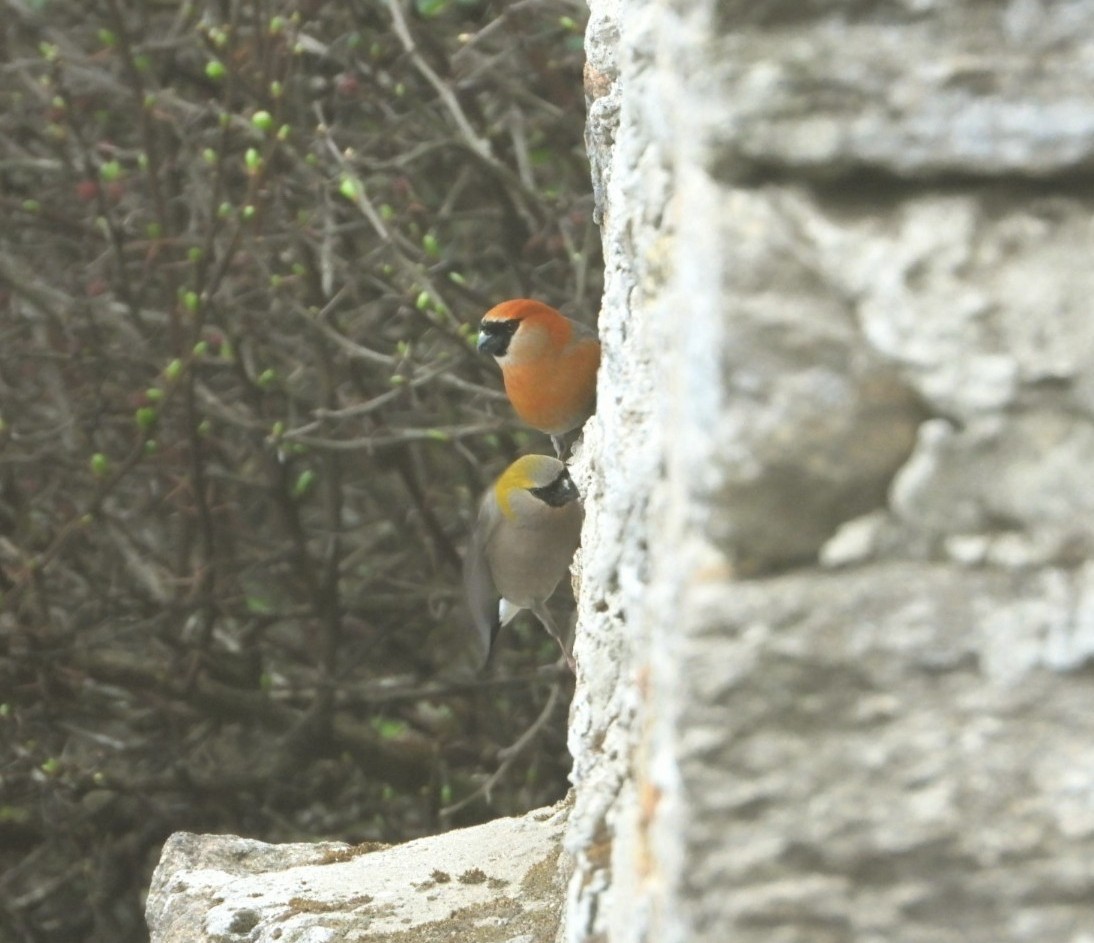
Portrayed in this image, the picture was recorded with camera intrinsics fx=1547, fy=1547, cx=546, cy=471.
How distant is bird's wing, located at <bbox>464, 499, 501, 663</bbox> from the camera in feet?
11.6

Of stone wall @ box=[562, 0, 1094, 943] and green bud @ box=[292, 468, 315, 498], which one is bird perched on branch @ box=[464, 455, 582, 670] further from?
stone wall @ box=[562, 0, 1094, 943]

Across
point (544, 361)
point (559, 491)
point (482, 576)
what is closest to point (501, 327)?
point (544, 361)

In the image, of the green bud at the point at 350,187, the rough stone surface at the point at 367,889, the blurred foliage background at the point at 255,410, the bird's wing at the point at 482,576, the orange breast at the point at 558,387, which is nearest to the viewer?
the rough stone surface at the point at 367,889

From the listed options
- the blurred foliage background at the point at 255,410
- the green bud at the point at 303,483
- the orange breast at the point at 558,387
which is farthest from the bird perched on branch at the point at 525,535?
the green bud at the point at 303,483

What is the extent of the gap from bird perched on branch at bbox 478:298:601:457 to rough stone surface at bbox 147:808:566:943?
986 mm

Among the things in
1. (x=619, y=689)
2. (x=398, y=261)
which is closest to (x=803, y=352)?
(x=619, y=689)

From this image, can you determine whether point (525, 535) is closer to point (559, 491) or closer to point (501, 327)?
point (559, 491)

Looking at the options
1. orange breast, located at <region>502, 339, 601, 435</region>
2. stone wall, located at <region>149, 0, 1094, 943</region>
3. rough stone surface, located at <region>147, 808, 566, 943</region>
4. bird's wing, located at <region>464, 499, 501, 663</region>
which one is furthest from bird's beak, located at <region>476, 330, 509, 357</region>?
stone wall, located at <region>149, 0, 1094, 943</region>

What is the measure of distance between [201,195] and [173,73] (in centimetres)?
57

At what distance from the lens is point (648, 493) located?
1145 mm

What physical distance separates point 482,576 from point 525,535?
0.88ft

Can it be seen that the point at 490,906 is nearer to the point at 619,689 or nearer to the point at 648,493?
the point at 619,689

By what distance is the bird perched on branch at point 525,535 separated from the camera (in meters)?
3.31

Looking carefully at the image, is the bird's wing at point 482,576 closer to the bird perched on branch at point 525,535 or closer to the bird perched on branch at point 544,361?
the bird perched on branch at point 525,535
